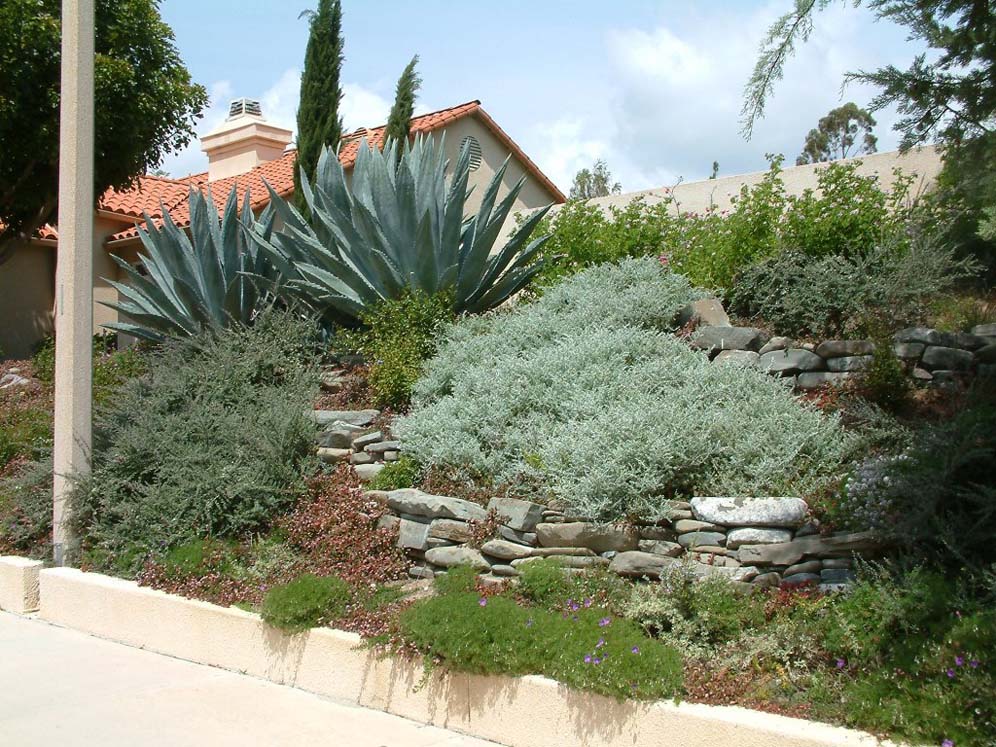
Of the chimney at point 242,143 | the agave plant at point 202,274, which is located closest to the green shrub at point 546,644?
the agave plant at point 202,274

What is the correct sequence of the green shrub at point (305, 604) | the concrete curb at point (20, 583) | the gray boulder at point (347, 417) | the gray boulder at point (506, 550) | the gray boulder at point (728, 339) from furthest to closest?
1. the gray boulder at point (347, 417)
2. the concrete curb at point (20, 583)
3. the gray boulder at point (728, 339)
4. the gray boulder at point (506, 550)
5. the green shrub at point (305, 604)

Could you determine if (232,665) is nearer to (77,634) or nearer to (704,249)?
(77,634)

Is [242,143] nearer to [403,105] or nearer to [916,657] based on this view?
[403,105]

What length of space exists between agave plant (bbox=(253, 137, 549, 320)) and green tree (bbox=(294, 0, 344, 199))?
474 cm

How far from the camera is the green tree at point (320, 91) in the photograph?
1457 cm

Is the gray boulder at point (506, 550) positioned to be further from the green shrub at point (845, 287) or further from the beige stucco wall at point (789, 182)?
the beige stucco wall at point (789, 182)

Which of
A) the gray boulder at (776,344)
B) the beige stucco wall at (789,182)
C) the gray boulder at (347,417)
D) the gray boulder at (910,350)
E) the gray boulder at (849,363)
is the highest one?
the beige stucco wall at (789,182)

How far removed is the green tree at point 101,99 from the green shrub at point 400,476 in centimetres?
1022

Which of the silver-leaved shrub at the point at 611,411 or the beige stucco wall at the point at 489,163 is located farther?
the beige stucco wall at the point at 489,163

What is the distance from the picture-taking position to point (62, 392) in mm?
8414

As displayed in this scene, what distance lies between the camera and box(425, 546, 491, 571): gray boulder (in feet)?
21.1

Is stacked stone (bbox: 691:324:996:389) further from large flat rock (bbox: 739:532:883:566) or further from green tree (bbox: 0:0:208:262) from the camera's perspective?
green tree (bbox: 0:0:208:262)

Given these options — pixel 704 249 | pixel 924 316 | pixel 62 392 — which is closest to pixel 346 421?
pixel 62 392

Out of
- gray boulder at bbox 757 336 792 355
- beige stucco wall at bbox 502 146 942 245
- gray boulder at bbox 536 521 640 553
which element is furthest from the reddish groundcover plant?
beige stucco wall at bbox 502 146 942 245
